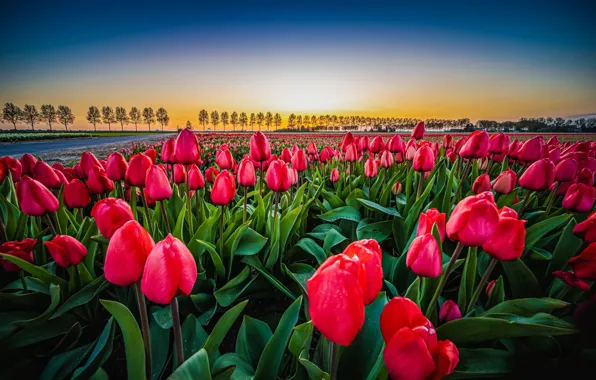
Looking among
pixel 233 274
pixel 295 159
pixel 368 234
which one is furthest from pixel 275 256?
pixel 295 159

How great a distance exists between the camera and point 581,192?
170 centimetres

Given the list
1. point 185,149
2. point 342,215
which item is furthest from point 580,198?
point 185,149

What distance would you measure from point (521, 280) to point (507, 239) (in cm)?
→ 74

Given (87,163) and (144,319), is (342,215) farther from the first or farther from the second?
(87,163)

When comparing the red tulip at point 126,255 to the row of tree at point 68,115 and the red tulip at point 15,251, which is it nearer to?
the red tulip at point 15,251

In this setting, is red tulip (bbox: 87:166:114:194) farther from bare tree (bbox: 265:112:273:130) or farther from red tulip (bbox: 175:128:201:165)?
bare tree (bbox: 265:112:273:130)

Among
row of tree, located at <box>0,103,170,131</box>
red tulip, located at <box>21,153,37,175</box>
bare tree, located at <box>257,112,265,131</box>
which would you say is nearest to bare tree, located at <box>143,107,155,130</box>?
row of tree, located at <box>0,103,170,131</box>

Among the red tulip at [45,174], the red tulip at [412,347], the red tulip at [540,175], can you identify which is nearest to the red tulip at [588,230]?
the red tulip at [540,175]

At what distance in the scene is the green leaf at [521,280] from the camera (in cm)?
145

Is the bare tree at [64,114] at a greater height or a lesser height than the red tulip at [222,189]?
greater

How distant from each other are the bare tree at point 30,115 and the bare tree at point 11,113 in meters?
1.27

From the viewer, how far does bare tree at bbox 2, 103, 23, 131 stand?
75081 millimetres

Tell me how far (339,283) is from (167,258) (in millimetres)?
501

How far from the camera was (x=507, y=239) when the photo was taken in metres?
0.99
